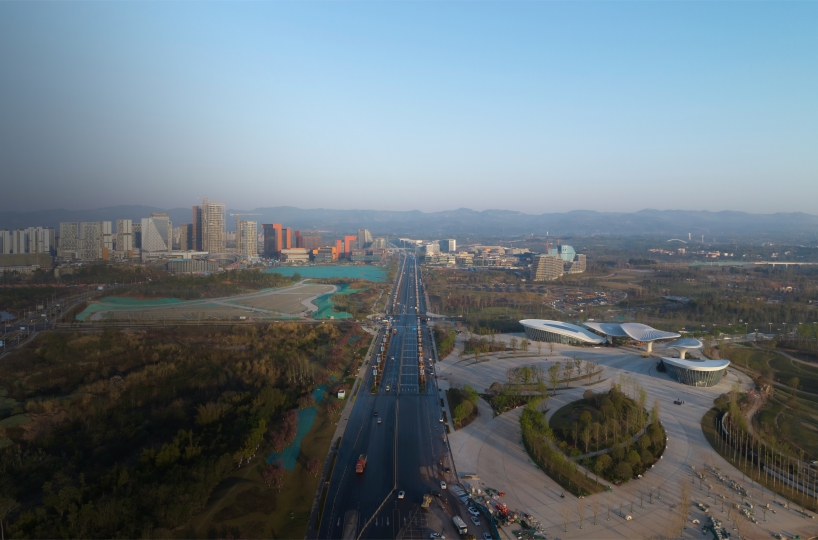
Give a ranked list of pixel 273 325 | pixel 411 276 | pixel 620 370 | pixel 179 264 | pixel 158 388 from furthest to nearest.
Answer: pixel 411 276, pixel 179 264, pixel 273 325, pixel 620 370, pixel 158 388

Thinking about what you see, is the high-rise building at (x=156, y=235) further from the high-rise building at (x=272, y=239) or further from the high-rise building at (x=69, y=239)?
the high-rise building at (x=272, y=239)

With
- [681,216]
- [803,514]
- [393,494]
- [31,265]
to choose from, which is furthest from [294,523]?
[681,216]

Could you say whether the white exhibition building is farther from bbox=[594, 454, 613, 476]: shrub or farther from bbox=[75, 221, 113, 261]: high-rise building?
bbox=[75, 221, 113, 261]: high-rise building

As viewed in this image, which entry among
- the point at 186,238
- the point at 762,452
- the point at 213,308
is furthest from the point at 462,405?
the point at 186,238

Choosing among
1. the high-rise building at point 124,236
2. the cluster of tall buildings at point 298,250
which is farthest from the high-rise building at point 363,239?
the high-rise building at point 124,236

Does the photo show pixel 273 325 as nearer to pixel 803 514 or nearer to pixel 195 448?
pixel 195 448

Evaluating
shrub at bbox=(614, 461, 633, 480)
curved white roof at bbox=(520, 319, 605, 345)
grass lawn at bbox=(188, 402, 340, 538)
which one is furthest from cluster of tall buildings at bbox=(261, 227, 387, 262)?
shrub at bbox=(614, 461, 633, 480)
